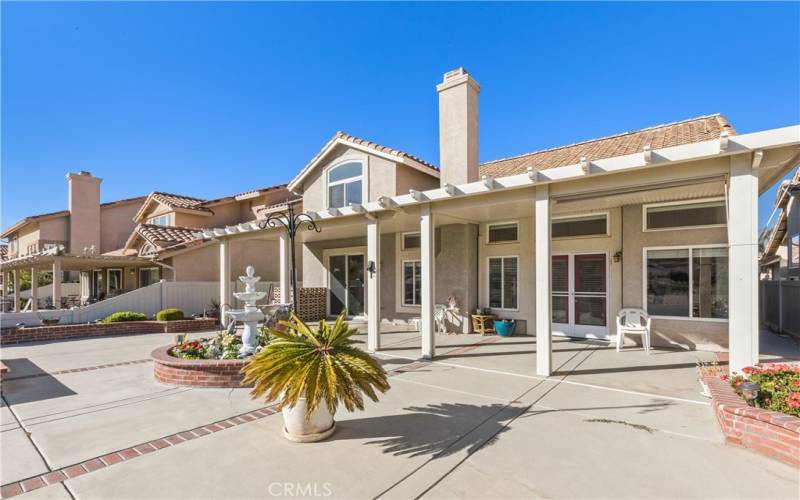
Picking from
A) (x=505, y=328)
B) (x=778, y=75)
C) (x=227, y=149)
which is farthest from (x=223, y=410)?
(x=778, y=75)

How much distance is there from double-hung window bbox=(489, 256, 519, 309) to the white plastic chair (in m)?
2.76

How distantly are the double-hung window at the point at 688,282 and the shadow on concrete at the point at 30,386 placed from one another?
11845 mm

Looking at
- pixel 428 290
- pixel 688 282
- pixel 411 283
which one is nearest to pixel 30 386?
pixel 428 290

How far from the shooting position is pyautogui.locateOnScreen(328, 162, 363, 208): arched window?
41.4 feet

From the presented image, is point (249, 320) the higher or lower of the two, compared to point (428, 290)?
lower

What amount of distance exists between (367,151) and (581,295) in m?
7.60

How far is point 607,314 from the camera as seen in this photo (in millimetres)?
9719

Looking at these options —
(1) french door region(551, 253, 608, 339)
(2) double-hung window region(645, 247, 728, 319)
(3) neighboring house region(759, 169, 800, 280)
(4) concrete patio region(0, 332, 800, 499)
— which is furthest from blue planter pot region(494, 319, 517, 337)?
(3) neighboring house region(759, 169, 800, 280)

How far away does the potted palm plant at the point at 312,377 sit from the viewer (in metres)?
3.81

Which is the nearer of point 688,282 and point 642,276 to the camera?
point 688,282

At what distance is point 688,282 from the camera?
868cm

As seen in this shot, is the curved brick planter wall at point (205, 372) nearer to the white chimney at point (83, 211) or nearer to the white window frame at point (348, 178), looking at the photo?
the white window frame at point (348, 178)

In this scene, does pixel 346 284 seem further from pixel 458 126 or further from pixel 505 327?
pixel 458 126

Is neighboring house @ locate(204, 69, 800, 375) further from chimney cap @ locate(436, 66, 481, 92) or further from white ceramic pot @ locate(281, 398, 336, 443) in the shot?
white ceramic pot @ locate(281, 398, 336, 443)
